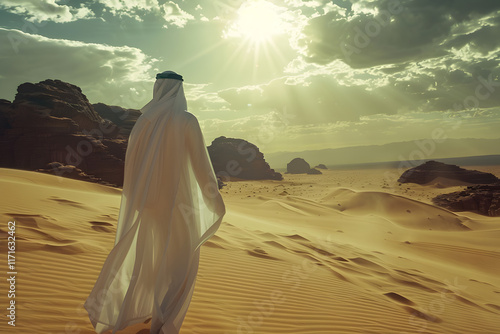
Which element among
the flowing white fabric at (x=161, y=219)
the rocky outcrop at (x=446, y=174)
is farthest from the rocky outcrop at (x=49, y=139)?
the rocky outcrop at (x=446, y=174)

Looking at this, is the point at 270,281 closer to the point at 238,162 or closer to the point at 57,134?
the point at 57,134

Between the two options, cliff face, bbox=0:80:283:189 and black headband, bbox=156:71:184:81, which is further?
cliff face, bbox=0:80:283:189

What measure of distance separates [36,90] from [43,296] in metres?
33.0

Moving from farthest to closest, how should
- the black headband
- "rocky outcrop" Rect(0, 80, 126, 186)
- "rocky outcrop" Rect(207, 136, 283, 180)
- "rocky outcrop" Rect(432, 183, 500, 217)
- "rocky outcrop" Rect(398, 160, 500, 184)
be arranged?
"rocky outcrop" Rect(207, 136, 283, 180), "rocky outcrop" Rect(398, 160, 500, 184), "rocky outcrop" Rect(0, 80, 126, 186), "rocky outcrop" Rect(432, 183, 500, 217), the black headband

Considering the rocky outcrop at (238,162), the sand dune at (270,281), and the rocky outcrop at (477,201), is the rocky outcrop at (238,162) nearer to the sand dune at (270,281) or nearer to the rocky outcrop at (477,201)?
the rocky outcrop at (477,201)

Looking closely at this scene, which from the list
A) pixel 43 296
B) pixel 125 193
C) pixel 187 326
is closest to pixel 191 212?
pixel 125 193

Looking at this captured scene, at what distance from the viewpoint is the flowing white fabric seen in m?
2.62

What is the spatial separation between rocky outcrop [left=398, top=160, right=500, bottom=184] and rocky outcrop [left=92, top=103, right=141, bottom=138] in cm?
3331

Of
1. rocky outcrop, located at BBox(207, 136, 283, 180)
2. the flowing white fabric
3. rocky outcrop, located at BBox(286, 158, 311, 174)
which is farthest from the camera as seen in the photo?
rocky outcrop, located at BBox(286, 158, 311, 174)

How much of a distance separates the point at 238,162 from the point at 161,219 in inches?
2078

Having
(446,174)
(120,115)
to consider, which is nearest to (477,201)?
(446,174)

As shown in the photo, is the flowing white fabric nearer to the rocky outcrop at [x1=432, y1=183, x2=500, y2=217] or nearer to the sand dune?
the sand dune

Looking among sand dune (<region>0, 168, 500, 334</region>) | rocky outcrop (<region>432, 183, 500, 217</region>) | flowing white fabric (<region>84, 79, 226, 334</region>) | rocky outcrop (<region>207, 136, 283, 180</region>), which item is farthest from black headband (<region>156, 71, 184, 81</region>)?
rocky outcrop (<region>207, 136, 283, 180</region>)

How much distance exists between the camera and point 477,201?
18.6m
